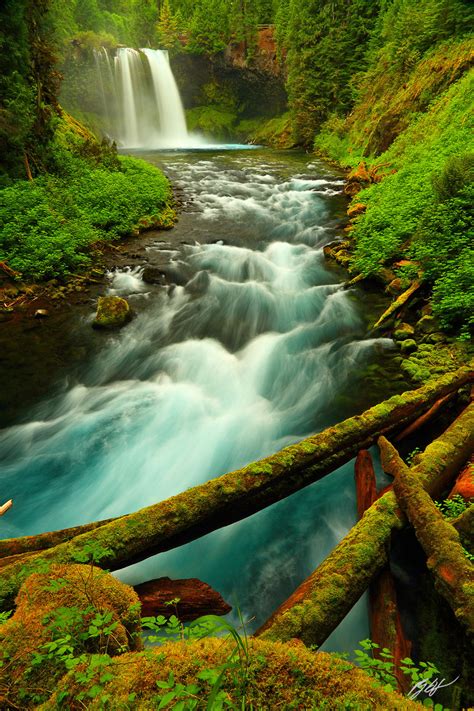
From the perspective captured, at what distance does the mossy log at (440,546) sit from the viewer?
2.17 meters

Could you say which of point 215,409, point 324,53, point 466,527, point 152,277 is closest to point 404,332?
point 215,409

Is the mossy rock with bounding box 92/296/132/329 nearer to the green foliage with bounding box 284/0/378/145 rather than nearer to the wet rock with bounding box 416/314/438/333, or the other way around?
the wet rock with bounding box 416/314/438/333

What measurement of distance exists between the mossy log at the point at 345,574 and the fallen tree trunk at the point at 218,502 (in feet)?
2.12

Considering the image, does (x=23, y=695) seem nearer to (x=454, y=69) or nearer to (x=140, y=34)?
(x=454, y=69)

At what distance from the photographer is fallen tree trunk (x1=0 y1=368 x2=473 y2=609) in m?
2.50

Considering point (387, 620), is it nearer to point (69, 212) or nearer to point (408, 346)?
point (408, 346)

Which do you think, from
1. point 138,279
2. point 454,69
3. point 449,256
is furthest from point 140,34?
point 449,256

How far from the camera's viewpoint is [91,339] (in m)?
7.91

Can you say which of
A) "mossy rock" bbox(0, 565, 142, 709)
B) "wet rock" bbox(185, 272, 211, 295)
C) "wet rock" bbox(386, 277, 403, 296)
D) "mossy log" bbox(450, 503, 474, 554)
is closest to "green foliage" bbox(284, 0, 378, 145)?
"wet rock" bbox(185, 272, 211, 295)

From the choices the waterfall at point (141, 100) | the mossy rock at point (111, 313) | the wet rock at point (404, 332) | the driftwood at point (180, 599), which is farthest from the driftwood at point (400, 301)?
the waterfall at point (141, 100)

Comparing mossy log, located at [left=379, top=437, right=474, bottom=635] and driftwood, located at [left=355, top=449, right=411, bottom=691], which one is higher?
mossy log, located at [left=379, top=437, right=474, bottom=635]

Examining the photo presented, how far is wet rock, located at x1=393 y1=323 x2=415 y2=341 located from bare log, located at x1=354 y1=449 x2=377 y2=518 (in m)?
3.39

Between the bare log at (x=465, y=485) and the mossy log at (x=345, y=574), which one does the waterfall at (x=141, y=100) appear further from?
the mossy log at (x=345, y=574)

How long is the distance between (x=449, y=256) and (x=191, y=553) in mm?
6588
